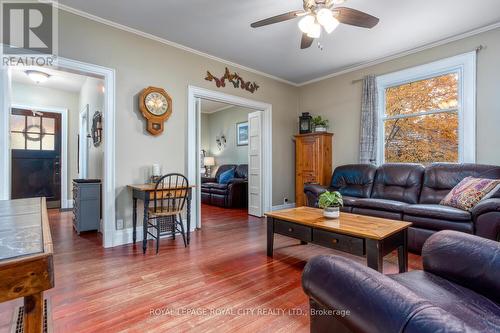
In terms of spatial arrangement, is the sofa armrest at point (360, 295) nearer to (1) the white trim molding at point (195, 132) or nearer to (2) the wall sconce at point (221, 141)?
(1) the white trim molding at point (195, 132)

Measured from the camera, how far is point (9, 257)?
2.35 feet

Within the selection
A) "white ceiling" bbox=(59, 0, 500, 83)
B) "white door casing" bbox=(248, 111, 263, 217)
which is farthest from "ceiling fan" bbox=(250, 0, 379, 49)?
"white door casing" bbox=(248, 111, 263, 217)

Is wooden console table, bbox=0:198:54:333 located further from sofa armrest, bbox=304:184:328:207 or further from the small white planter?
sofa armrest, bbox=304:184:328:207

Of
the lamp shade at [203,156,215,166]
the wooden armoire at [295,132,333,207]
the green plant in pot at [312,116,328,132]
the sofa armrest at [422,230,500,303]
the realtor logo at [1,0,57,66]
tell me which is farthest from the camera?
the lamp shade at [203,156,215,166]

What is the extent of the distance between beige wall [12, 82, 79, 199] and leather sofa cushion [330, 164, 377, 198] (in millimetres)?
5682

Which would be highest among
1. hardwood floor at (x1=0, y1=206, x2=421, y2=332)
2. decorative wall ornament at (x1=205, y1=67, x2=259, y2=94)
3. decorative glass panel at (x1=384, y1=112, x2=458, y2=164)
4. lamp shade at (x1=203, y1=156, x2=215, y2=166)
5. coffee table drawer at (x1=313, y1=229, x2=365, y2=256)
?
decorative wall ornament at (x1=205, y1=67, x2=259, y2=94)

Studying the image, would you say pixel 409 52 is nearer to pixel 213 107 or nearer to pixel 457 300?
pixel 457 300

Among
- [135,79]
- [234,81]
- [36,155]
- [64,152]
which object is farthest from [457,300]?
[36,155]

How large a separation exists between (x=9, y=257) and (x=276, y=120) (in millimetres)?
4779

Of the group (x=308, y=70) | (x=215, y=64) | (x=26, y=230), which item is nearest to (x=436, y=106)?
(x=308, y=70)

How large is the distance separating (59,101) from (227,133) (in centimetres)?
412

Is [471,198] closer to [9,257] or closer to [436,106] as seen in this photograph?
[436,106]

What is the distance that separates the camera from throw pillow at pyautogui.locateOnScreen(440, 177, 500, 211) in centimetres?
269

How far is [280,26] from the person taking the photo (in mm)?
3176
